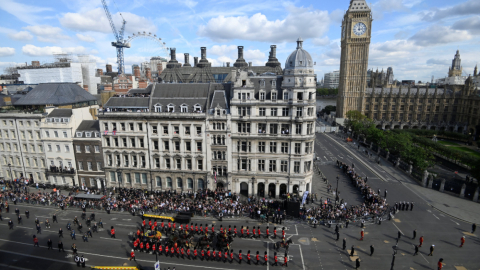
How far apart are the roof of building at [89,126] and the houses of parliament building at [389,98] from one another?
111088 mm

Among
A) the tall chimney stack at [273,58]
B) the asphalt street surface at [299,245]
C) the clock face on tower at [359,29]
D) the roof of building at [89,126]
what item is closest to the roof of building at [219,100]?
the asphalt street surface at [299,245]

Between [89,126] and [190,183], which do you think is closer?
[190,183]

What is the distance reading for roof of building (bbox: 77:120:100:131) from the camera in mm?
53844

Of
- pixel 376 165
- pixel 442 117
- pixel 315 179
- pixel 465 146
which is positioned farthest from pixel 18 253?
pixel 442 117

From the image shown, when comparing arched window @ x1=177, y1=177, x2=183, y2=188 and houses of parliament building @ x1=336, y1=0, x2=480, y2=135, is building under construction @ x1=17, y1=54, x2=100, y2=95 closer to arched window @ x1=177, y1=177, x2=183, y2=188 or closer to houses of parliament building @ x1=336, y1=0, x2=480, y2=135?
arched window @ x1=177, y1=177, x2=183, y2=188

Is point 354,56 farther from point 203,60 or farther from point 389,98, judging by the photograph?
point 203,60

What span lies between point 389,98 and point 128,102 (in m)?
119

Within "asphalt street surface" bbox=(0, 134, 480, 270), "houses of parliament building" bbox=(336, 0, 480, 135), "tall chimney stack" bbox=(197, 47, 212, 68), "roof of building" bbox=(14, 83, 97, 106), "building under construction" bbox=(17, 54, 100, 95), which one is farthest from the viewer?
"houses of parliament building" bbox=(336, 0, 480, 135)

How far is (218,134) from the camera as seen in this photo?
49156mm

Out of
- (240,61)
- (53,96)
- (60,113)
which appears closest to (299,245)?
(60,113)

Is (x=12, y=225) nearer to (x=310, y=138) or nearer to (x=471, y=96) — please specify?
(x=310, y=138)

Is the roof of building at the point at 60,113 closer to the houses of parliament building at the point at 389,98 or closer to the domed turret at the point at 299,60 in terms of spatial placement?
the domed turret at the point at 299,60

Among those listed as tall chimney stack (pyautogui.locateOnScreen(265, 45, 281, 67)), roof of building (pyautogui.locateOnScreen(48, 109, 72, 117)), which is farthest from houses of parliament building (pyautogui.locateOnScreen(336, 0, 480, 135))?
roof of building (pyautogui.locateOnScreen(48, 109, 72, 117))

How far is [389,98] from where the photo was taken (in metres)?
127
